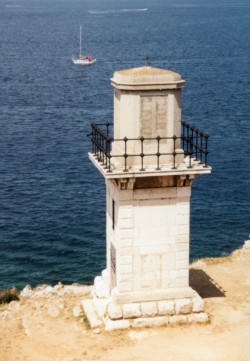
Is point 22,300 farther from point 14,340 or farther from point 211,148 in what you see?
point 211,148

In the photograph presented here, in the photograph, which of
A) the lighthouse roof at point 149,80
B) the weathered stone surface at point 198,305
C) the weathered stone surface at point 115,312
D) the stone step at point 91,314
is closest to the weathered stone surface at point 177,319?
the weathered stone surface at point 198,305

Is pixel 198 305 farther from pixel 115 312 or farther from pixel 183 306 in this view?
pixel 115 312

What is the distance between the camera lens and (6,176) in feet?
203

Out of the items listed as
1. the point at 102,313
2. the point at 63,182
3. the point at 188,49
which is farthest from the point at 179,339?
the point at 188,49

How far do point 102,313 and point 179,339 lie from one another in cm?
291

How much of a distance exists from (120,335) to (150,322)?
1139 millimetres

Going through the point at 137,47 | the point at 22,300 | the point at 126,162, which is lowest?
the point at 137,47

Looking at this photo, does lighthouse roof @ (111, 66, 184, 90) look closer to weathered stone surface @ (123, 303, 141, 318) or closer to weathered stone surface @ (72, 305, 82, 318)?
weathered stone surface @ (123, 303, 141, 318)

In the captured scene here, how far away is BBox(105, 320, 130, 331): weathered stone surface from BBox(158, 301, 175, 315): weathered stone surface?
1.19 metres

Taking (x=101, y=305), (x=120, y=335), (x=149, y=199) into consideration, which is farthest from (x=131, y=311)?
(x=149, y=199)

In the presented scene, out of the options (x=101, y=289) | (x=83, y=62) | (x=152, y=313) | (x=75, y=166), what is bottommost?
(x=83, y=62)

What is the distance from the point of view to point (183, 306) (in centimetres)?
2495

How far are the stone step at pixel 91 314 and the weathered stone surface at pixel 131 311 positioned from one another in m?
1.08

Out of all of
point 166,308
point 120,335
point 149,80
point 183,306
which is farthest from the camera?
point 183,306
